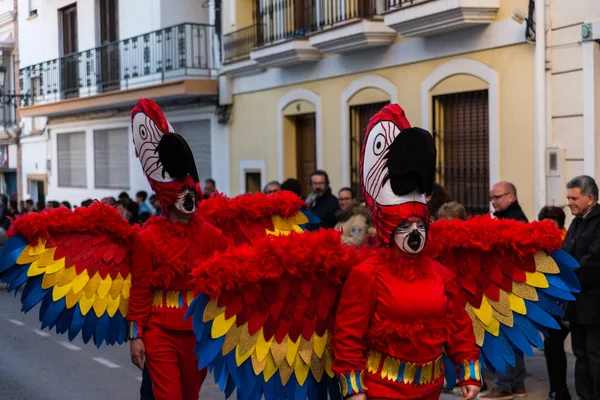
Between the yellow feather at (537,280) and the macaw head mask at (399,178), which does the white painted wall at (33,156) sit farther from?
the macaw head mask at (399,178)

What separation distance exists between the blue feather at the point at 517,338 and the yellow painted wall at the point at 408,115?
6467 millimetres

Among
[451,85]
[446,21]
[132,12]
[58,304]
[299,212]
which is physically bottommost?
[58,304]

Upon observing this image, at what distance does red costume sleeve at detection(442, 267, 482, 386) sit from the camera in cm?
436

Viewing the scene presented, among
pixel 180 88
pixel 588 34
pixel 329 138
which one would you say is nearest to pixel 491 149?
pixel 588 34

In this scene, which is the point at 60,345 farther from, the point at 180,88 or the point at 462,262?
the point at 180,88

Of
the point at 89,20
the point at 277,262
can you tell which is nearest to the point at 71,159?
the point at 89,20

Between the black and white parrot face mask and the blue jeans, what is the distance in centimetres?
409

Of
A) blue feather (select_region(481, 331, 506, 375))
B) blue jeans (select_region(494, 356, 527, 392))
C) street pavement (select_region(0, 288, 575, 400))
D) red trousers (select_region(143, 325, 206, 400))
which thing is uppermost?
blue feather (select_region(481, 331, 506, 375))

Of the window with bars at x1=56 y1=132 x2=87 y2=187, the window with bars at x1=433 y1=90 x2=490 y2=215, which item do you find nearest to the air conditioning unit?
the window with bars at x1=433 y1=90 x2=490 y2=215

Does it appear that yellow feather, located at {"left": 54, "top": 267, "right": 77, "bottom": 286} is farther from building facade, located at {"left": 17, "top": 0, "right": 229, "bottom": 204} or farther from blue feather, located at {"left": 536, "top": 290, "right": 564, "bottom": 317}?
building facade, located at {"left": 17, "top": 0, "right": 229, "bottom": 204}

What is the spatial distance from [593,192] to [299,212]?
7.24 feet

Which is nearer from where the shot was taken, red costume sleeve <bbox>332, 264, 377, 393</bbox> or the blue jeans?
red costume sleeve <bbox>332, 264, 377, 393</bbox>

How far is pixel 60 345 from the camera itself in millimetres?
11023

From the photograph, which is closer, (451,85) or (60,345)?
(60,345)
